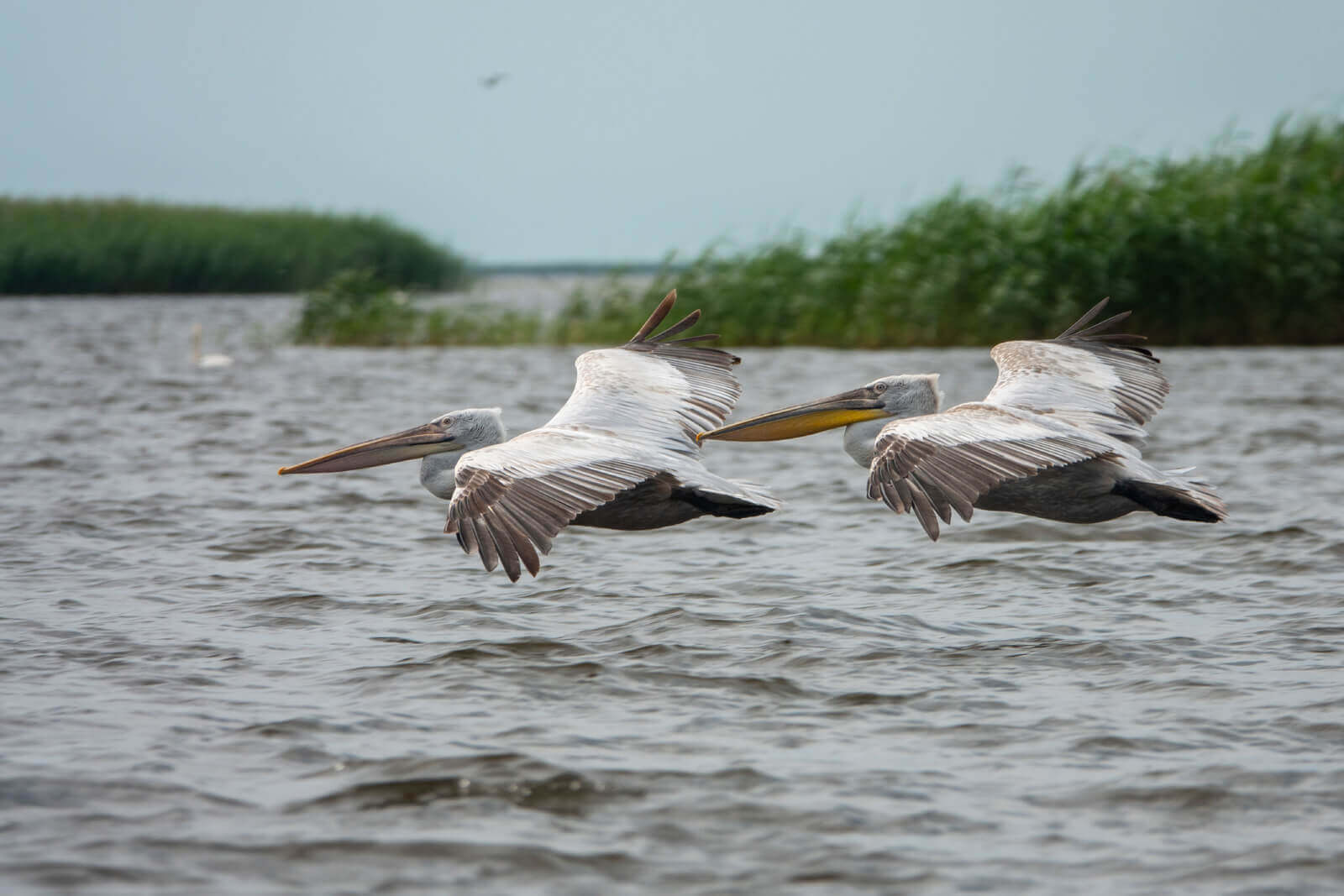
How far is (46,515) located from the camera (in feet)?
27.9

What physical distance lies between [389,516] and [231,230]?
89.1 ft

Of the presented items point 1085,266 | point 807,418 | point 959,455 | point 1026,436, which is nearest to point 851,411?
point 807,418

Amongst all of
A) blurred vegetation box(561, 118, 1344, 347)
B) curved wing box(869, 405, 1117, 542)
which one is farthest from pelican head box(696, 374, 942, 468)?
blurred vegetation box(561, 118, 1344, 347)

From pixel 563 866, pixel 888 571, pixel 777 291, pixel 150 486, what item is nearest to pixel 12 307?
pixel 777 291

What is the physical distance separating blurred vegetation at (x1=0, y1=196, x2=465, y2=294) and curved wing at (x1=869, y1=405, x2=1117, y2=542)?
2872cm

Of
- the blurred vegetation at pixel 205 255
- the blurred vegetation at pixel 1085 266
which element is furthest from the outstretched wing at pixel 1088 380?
the blurred vegetation at pixel 205 255

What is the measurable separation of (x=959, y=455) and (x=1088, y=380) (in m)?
1.70

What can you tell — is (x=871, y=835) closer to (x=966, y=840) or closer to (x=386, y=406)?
(x=966, y=840)

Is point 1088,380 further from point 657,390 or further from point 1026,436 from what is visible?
point 657,390

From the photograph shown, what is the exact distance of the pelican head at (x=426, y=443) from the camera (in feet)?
19.9

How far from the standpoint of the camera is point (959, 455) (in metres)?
5.02

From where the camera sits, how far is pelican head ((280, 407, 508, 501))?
6051 mm

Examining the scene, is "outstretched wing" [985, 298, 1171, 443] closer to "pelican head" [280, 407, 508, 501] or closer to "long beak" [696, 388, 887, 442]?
"long beak" [696, 388, 887, 442]

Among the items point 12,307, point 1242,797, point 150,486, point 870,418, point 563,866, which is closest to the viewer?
point 563,866
